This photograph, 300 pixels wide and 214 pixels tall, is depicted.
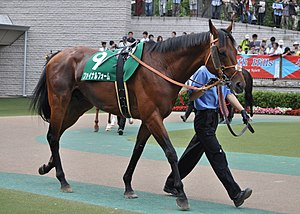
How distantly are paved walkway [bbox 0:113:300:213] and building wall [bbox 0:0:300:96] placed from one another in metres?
16.1

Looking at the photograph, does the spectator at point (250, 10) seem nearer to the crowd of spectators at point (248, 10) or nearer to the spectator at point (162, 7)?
the crowd of spectators at point (248, 10)

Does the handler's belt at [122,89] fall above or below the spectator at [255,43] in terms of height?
below

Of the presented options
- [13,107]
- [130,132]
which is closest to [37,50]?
[13,107]

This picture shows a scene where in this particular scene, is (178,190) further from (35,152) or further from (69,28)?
(69,28)

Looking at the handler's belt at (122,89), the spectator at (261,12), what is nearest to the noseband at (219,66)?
the handler's belt at (122,89)

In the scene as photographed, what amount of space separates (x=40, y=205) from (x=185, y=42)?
8.51 feet

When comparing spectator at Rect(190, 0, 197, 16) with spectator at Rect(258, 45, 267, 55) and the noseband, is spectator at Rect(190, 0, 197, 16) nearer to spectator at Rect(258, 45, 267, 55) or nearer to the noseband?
spectator at Rect(258, 45, 267, 55)

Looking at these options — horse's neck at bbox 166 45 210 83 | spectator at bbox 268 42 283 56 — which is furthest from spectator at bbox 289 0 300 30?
horse's neck at bbox 166 45 210 83

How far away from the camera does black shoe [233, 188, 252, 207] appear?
7.01 meters

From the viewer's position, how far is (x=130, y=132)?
15984 mm

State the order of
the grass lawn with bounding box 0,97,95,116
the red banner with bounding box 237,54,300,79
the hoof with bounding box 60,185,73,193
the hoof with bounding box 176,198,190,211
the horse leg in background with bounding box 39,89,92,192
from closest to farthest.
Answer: the hoof with bounding box 176,198,190,211 < the hoof with bounding box 60,185,73,193 < the horse leg in background with bounding box 39,89,92,192 < the grass lawn with bounding box 0,97,95,116 < the red banner with bounding box 237,54,300,79

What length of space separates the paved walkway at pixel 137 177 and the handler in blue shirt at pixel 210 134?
0.20 meters

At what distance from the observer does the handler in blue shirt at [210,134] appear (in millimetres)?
7168

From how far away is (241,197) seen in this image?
702 cm
